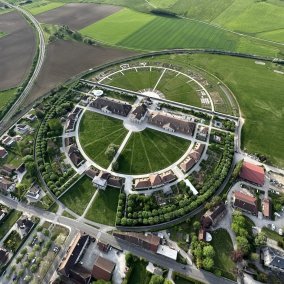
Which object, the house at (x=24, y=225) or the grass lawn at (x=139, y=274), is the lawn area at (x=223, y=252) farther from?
the house at (x=24, y=225)

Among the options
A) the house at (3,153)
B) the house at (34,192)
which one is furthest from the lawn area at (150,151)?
the house at (3,153)

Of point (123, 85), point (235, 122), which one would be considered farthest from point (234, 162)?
point (123, 85)

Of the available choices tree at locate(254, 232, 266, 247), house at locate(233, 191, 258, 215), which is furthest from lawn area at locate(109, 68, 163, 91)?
tree at locate(254, 232, 266, 247)

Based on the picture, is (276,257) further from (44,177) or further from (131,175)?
(44,177)

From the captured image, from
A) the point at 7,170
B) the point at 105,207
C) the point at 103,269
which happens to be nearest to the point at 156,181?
the point at 105,207

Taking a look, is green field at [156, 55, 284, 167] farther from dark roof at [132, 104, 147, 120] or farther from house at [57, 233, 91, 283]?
house at [57, 233, 91, 283]

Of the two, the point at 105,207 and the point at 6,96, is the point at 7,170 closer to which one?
the point at 105,207
